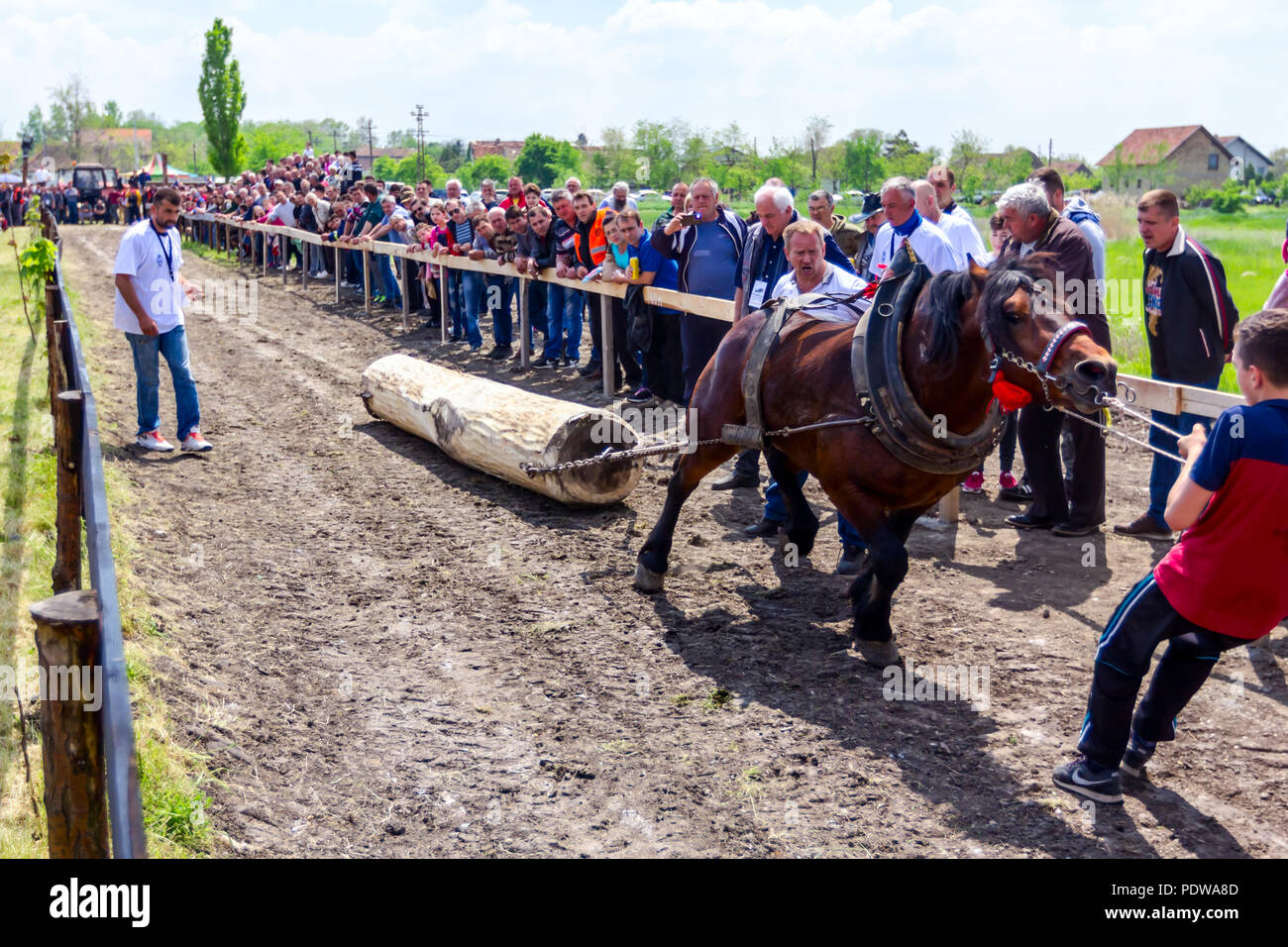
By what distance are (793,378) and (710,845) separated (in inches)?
99.2

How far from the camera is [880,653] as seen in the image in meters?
5.27

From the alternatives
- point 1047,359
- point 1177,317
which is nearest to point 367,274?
point 1177,317

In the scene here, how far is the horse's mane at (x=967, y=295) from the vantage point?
4.29 meters

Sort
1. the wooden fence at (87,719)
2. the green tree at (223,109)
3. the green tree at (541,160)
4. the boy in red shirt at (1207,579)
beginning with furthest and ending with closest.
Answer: the green tree at (541,160) < the green tree at (223,109) < the boy in red shirt at (1207,579) < the wooden fence at (87,719)

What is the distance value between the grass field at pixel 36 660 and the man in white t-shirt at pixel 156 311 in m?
0.90

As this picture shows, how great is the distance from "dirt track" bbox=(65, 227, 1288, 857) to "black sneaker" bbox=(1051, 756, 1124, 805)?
7 centimetres

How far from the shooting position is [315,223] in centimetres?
2266

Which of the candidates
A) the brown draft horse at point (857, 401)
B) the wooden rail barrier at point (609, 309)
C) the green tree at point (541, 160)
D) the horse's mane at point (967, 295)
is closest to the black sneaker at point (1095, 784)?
the brown draft horse at point (857, 401)

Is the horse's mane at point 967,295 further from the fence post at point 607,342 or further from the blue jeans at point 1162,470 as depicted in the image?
the fence post at point 607,342

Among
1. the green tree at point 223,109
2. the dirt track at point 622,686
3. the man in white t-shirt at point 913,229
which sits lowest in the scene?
the dirt track at point 622,686

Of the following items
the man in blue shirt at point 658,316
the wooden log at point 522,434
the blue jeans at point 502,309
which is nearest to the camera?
the wooden log at point 522,434

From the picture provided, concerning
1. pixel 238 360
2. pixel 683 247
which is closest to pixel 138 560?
pixel 683 247

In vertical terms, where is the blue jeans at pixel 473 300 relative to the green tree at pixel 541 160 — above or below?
below
